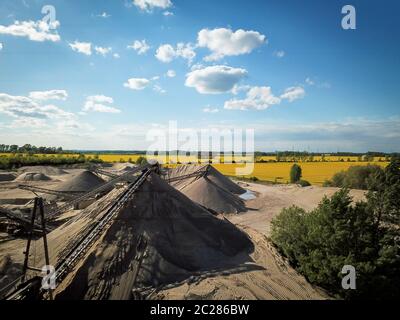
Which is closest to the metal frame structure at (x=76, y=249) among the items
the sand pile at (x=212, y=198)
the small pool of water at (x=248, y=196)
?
the sand pile at (x=212, y=198)

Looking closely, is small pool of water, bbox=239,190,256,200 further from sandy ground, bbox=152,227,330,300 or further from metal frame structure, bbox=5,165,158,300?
sandy ground, bbox=152,227,330,300

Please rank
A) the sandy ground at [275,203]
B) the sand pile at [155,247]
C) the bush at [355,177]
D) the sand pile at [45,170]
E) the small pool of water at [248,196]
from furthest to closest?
the sand pile at [45,170]
the bush at [355,177]
the small pool of water at [248,196]
the sandy ground at [275,203]
the sand pile at [155,247]

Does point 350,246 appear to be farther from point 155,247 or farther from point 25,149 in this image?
point 25,149

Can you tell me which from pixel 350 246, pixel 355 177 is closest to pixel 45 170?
pixel 355 177

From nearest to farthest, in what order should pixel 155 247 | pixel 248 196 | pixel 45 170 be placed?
pixel 155 247 < pixel 248 196 < pixel 45 170

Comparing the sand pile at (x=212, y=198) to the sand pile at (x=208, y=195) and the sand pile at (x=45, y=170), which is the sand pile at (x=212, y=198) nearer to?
the sand pile at (x=208, y=195)

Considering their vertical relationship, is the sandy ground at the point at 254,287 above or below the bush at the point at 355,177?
below
